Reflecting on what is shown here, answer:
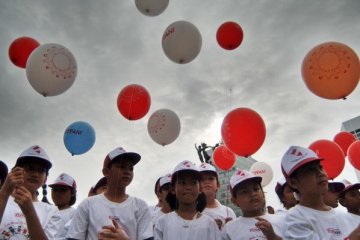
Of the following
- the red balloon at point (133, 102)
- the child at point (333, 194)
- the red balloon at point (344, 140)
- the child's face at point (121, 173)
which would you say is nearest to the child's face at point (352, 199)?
the child at point (333, 194)

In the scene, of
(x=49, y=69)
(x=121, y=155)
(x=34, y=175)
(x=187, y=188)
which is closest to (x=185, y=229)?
(x=187, y=188)

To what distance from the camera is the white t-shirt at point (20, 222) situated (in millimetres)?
2455

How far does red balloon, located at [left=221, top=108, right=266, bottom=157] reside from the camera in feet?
13.9

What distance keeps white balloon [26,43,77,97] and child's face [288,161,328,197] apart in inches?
132

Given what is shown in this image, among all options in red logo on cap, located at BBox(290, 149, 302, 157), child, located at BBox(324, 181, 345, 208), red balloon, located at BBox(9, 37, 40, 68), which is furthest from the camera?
red balloon, located at BBox(9, 37, 40, 68)

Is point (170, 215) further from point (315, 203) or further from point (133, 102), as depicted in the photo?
point (133, 102)

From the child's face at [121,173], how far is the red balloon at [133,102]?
86.5 inches

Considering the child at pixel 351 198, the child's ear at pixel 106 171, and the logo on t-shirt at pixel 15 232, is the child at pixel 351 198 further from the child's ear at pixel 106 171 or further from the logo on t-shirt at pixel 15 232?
the logo on t-shirt at pixel 15 232

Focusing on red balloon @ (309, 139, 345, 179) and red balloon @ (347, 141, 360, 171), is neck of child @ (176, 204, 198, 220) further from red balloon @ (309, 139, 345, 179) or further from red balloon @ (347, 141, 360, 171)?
red balloon @ (347, 141, 360, 171)

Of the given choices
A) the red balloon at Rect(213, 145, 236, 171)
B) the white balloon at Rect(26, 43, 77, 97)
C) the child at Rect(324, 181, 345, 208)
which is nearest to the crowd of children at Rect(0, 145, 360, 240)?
the child at Rect(324, 181, 345, 208)

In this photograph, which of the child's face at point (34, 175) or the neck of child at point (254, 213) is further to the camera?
the neck of child at point (254, 213)

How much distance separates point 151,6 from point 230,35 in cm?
139

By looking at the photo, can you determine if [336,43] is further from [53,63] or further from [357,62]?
[53,63]

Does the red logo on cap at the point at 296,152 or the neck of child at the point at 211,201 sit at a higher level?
the red logo on cap at the point at 296,152
